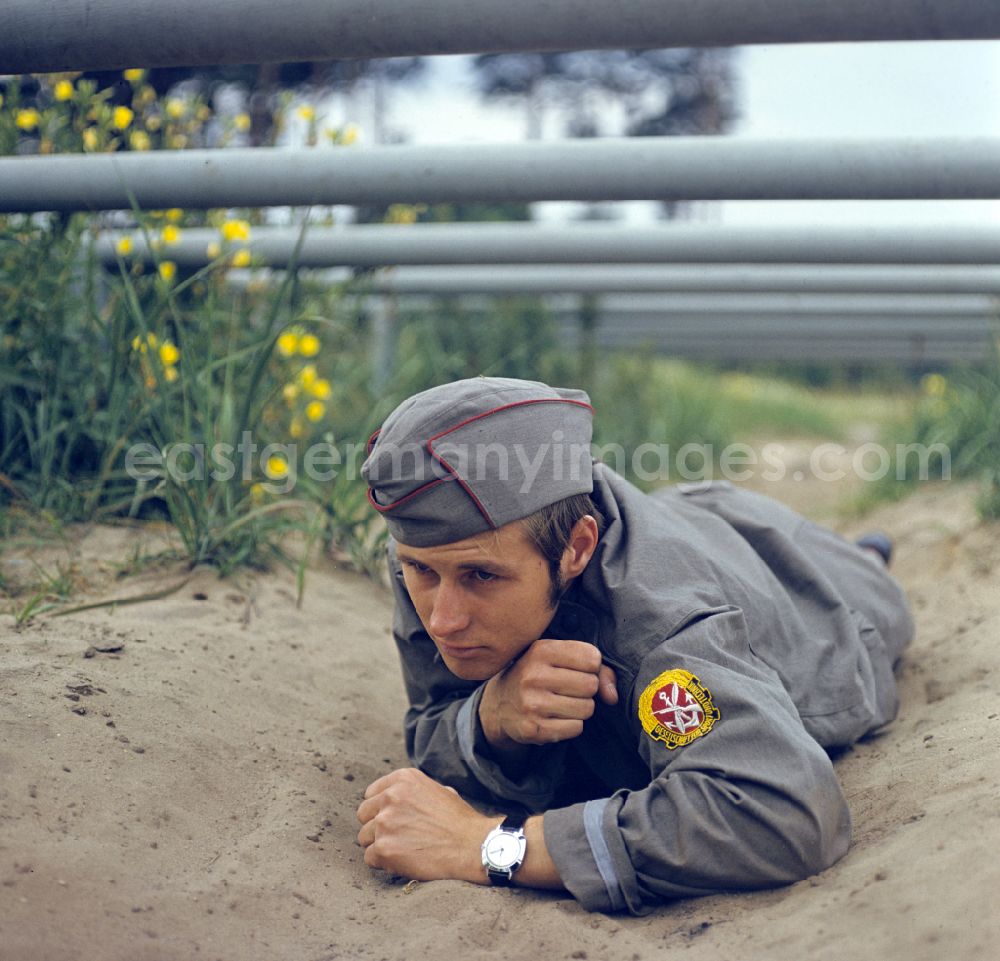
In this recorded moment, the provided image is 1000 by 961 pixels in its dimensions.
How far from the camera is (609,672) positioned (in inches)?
69.9

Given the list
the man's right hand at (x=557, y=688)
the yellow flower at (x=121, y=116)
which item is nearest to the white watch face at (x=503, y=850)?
the man's right hand at (x=557, y=688)

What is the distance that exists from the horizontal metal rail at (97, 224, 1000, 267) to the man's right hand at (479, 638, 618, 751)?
5.98ft

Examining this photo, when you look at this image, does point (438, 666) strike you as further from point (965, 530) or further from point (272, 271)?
point (965, 530)

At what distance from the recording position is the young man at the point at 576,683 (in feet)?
5.18

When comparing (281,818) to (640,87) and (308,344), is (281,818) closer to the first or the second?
(308,344)

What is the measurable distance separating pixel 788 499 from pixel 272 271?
295cm

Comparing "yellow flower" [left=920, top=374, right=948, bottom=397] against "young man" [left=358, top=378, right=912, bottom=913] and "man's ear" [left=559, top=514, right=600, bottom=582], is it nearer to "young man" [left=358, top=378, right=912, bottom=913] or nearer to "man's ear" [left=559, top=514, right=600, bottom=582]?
"young man" [left=358, top=378, right=912, bottom=913]

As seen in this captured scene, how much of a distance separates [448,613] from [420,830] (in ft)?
1.18

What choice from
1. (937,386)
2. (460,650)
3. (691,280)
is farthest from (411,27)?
(937,386)

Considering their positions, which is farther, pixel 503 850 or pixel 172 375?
pixel 172 375

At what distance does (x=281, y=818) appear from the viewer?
1825 millimetres

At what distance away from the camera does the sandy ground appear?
1413 millimetres

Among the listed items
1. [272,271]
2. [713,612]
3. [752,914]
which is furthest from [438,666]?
[272,271]

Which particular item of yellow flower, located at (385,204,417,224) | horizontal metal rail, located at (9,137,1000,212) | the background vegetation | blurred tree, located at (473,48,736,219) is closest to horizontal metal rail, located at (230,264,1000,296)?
yellow flower, located at (385,204,417,224)
